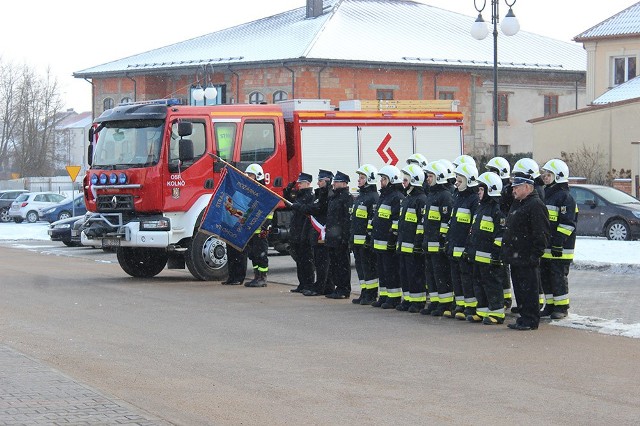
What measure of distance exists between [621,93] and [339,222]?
38.5m

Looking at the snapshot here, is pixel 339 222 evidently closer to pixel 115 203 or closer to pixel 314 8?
pixel 115 203

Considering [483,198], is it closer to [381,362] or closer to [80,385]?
[381,362]

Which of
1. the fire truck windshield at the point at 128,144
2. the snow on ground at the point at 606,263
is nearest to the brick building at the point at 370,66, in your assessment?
the snow on ground at the point at 606,263

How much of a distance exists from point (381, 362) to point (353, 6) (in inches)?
2113

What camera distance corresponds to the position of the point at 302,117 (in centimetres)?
2181

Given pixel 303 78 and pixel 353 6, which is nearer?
pixel 303 78

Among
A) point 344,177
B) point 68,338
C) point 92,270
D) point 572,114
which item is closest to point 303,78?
point 572,114

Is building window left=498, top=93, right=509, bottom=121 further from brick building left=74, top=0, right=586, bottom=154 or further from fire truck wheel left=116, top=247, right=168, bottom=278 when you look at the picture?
fire truck wheel left=116, top=247, right=168, bottom=278

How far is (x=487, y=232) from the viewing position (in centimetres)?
1428

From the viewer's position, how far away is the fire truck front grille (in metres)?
20.2

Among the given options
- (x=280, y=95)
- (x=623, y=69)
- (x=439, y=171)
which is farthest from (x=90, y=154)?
(x=623, y=69)

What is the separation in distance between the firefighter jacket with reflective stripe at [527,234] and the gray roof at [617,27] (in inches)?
1766

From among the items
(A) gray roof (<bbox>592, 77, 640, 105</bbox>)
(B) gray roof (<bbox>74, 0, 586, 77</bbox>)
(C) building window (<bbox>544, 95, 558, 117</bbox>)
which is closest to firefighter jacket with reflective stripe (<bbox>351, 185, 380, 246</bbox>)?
(A) gray roof (<bbox>592, 77, 640, 105</bbox>)

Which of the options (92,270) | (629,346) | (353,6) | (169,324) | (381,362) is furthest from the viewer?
(353,6)
